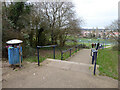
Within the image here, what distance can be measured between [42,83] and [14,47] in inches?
84.5

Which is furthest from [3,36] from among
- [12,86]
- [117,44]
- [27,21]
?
[117,44]

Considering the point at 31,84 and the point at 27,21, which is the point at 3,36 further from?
the point at 31,84

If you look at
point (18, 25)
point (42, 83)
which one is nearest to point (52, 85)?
point (42, 83)

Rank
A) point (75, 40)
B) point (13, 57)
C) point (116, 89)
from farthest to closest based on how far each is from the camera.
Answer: point (75, 40)
point (13, 57)
point (116, 89)

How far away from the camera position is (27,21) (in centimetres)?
862

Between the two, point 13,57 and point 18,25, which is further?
point 18,25

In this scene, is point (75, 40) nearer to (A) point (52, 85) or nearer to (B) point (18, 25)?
(B) point (18, 25)

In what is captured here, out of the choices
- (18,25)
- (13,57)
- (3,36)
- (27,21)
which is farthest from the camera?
(27,21)

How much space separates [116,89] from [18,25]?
8151 mm

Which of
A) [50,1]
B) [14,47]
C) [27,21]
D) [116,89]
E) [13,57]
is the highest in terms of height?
[50,1]

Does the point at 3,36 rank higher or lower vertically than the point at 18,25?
lower

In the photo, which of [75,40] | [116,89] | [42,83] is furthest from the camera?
[75,40]

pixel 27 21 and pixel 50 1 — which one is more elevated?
pixel 50 1

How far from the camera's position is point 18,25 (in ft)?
25.5
